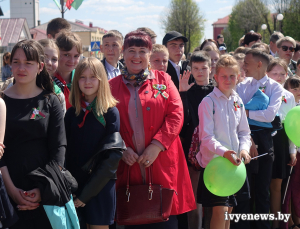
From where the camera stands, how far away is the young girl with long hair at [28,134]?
8.95ft

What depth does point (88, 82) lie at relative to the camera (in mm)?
3133

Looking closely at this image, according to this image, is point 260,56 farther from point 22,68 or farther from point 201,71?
point 22,68

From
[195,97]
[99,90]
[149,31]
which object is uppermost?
[149,31]

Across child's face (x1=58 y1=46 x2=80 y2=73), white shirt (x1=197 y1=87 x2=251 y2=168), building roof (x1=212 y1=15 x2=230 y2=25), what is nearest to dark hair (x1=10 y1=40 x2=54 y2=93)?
child's face (x1=58 y1=46 x2=80 y2=73)

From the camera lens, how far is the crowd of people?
9.08ft

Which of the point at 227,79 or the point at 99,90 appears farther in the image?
the point at 227,79

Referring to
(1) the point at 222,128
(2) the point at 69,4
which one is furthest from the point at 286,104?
(2) the point at 69,4

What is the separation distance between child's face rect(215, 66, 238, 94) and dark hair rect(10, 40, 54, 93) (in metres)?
1.84

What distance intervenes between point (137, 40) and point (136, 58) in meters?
0.18

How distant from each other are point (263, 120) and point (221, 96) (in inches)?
33.0

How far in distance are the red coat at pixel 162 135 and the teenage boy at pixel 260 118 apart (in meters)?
1.18

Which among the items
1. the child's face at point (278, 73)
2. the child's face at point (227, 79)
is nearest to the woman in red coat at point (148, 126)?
the child's face at point (227, 79)

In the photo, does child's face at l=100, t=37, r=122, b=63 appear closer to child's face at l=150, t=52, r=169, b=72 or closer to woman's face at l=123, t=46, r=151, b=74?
child's face at l=150, t=52, r=169, b=72

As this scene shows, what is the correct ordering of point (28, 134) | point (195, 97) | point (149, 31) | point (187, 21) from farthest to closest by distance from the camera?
point (187, 21)
point (149, 31)
point (195, 97)
point (28, 134)
